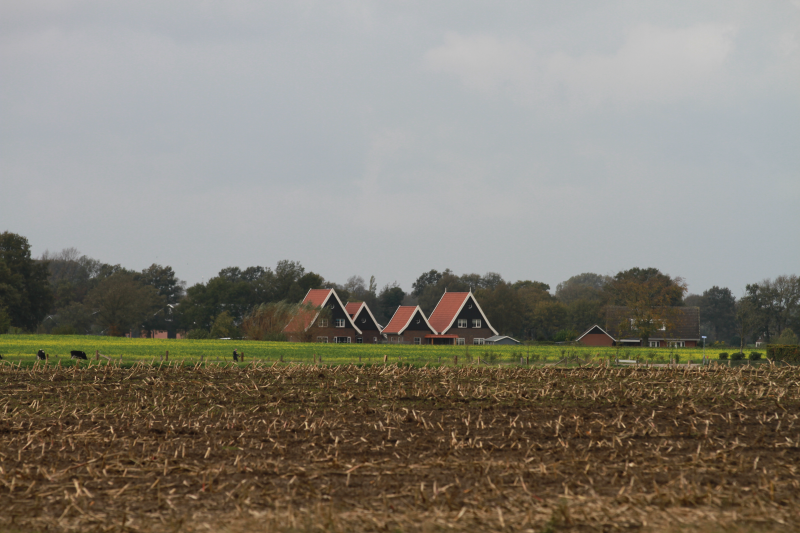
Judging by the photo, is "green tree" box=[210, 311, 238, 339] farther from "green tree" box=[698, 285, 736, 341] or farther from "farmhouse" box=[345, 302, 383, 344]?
"green tree" box=[698, 285, 736, 341]

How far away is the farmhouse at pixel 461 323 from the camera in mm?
83188

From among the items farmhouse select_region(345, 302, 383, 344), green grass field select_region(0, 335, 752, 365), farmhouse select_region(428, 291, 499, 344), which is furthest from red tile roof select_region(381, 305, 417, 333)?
green grass field select_region(0, 335, 752, 365)

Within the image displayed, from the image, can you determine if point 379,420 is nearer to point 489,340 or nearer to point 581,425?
point 581,425

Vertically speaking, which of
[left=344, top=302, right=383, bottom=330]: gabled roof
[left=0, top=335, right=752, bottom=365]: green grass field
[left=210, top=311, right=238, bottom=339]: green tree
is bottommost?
[left=0, top=335, right=752, bottom=365]: green grass field

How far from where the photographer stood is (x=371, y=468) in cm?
936

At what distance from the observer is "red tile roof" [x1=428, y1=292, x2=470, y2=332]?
83562 millimetres

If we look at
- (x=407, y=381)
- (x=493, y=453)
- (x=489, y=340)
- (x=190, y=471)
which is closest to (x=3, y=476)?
(x=190, y=471)

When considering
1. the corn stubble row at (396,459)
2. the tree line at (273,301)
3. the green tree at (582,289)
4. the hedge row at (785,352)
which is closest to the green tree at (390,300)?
the tree line at (273,301)

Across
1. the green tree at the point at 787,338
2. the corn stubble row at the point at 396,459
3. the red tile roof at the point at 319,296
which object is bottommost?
the corn stubble row at the point at 396,459

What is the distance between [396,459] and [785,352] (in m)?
36.6

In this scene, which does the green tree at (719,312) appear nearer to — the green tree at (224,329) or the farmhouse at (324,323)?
the farmhouse at (324,323)

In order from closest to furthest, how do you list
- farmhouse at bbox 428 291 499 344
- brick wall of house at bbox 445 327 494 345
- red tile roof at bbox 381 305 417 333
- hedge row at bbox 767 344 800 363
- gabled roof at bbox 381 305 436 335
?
hedge row at bbox 767 344 800 363, farmhouse at bbox 428 291 499 344, gabled roof at bbox 381 305 436 335, brick wall of house at bbox 445 327 494 345, red tile roof at bbox 381 305 417 333

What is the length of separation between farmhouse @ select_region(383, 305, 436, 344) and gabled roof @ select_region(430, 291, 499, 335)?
4.07 ft

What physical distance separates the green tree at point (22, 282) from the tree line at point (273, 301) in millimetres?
99
